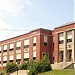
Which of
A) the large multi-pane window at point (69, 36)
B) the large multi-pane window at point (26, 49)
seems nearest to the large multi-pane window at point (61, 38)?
the large multi-pane window at point (69, 36)

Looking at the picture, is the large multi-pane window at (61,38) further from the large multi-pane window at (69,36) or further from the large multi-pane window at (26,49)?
the large multi-pane window at (26,49)

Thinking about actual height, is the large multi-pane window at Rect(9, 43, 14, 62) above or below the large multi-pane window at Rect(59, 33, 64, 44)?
below

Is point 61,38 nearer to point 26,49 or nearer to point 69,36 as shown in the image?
point 69,36

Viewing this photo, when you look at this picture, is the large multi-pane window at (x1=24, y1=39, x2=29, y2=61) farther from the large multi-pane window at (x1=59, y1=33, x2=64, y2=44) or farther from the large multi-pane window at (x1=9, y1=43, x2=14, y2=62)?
the large multi-pane window at (x1=59, y1=33, x2=64, y2=44)

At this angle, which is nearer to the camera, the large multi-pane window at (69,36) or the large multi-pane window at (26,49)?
the large multi-pane window at (69,36)

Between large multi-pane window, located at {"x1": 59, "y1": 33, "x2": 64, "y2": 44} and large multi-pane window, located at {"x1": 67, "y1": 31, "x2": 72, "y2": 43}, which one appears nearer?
large multi-pane window, located at {"x1": 67, "y1": 31, "x2": 72, "y2": 43}

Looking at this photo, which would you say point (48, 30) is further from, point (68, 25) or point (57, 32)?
point (68, 25)

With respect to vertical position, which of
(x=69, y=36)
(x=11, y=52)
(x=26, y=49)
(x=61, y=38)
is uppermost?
(x=69, y=36)

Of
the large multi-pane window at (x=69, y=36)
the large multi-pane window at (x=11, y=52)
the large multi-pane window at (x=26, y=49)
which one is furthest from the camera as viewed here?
the large multi-pane window at (x=11, y=52)

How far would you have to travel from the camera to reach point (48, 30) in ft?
188

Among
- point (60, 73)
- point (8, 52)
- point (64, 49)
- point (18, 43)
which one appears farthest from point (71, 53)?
point (8, 52)

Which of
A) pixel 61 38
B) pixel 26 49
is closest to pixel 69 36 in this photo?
pixel 61 38

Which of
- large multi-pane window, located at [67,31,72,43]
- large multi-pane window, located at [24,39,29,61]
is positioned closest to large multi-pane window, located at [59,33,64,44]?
large multi-pane window, located at [67,31,72,43]

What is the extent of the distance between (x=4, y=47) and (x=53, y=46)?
78.2 feet
